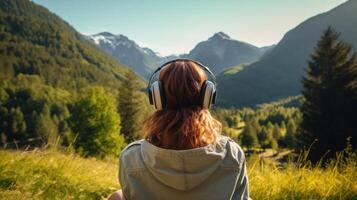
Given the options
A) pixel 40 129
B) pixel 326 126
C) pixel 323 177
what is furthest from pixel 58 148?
pixel 40 129

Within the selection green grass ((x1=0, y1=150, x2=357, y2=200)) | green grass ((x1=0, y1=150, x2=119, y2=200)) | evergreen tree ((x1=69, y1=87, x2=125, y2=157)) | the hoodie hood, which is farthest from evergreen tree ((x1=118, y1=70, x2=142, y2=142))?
the hoodie hood

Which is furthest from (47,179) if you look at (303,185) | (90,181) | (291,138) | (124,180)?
(291,138)

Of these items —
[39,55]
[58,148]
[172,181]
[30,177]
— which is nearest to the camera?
[172,181]

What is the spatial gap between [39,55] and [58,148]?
188 metres

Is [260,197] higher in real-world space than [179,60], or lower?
lower

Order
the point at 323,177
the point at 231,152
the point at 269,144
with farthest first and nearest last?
the point at 269,144
the point at 323,177
the point at 231,152

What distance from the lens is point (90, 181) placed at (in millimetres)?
4867

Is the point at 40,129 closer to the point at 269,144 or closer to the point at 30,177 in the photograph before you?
the point at 269,144

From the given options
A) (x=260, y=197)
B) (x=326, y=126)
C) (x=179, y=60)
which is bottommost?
(x=326, y=126)

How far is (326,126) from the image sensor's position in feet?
66.5

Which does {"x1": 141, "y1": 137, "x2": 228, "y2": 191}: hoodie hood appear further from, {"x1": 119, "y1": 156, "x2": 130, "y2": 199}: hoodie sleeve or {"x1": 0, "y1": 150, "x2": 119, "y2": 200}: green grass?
{"x1": 0, "y1": 150, "x2": 119, "y2": 200}: green grass

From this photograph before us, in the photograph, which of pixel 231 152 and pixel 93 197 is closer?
pixel 231 152

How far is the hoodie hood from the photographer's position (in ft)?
6.78

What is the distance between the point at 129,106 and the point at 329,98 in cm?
2401
